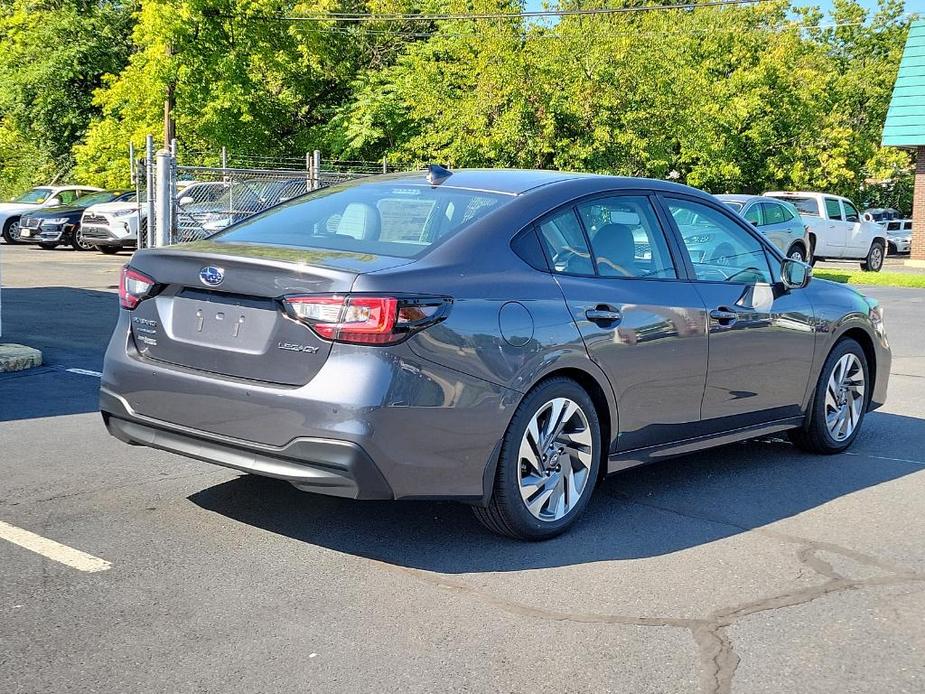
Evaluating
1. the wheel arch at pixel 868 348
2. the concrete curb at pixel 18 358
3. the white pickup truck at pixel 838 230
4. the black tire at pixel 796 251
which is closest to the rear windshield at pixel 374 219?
the wheel arch at pixel 868 348

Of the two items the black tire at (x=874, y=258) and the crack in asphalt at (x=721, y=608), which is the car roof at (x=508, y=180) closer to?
the crack in asphalt at (x=721, y=608)

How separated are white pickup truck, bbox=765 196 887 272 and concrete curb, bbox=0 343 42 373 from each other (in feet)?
73.3

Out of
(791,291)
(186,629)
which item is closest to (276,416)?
(186,629)

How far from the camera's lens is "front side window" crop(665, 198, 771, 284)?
239 inches

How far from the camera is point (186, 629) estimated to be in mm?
3908

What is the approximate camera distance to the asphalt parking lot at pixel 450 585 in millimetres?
3670

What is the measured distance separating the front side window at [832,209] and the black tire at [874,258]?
111 cm

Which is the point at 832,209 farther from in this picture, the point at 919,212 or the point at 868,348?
the point at 868,348

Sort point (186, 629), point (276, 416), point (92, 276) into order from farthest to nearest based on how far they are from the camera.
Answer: point (92, 276), point (276, 416), point (186, 629)

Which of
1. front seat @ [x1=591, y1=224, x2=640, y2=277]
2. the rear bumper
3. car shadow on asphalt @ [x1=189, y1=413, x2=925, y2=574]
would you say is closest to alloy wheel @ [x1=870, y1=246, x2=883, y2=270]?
car shadow on asphalt @ [x1=189, y1=413, x2=925, y2=574]

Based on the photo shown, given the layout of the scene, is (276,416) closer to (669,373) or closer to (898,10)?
(669,373)

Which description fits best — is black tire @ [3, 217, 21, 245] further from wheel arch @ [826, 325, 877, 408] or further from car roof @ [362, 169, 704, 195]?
wheel arch @ [826, 325, 877, 408]

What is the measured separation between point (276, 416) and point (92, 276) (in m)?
15.1

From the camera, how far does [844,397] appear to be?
7.09 meters
